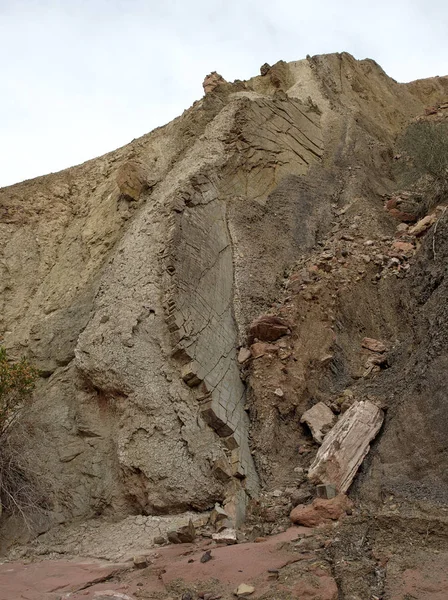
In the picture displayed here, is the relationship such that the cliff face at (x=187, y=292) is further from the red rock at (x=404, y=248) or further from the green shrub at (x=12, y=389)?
the red rock at (x=404, y=248)

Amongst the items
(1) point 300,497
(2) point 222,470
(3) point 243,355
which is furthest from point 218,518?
(3) point 243,355

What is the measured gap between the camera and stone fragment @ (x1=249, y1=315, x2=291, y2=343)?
9234 millimetres

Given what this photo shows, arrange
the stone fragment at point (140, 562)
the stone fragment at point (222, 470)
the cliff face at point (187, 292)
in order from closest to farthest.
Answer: the stone fragment at point (140, 562)
the stone fragment at point (222, 470)
the cliff face at point (187, 292)

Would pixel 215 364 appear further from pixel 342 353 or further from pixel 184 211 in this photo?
pixel 184 211

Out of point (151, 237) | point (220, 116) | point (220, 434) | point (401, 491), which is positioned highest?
point (220, 116)

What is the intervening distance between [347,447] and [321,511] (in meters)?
0.95

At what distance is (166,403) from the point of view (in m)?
8.26

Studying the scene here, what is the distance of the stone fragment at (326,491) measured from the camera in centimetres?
686

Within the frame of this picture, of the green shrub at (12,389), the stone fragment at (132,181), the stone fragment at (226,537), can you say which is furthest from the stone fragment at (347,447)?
the stone fragment at (132,181)

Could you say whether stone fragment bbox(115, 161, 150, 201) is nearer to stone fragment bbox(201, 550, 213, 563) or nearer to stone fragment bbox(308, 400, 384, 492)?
stone fragment bbox(308, 400, 384, 492)

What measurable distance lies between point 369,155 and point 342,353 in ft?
20.6

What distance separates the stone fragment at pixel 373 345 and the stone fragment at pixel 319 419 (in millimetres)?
1308

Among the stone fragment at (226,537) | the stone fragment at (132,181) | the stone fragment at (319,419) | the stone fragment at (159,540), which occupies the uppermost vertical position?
the stone fragment at (132,181)

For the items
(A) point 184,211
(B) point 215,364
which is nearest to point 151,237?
(A) point 184,211
